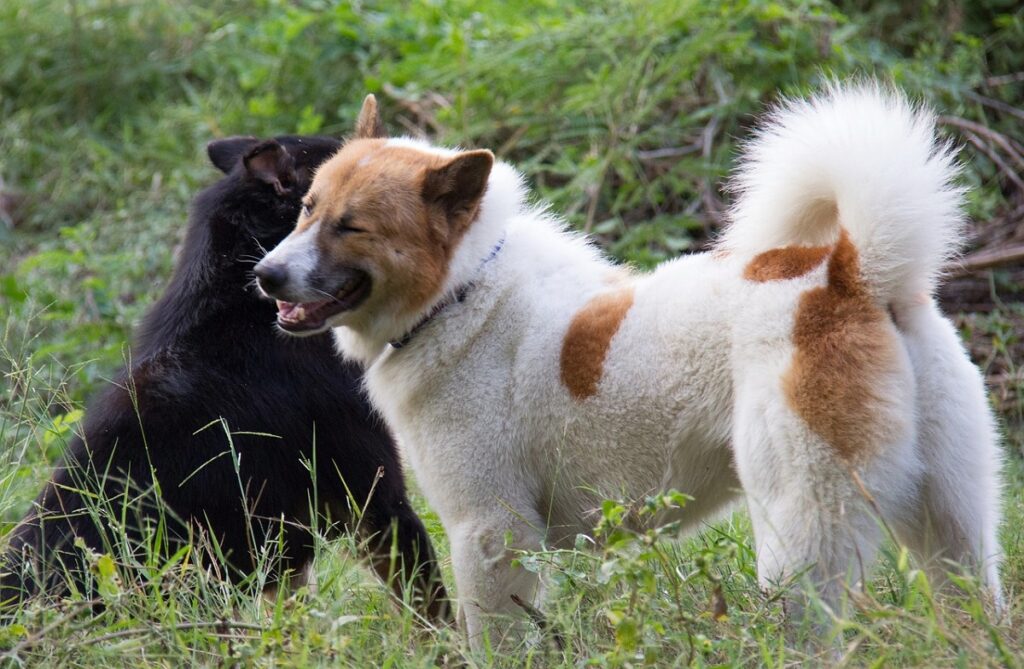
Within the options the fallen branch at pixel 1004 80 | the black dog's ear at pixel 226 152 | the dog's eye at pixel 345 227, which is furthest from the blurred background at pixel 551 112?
the dog's eye at pixel 345 227

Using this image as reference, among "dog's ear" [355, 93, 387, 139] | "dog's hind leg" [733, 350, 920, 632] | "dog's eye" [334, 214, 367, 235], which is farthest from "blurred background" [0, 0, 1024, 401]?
"dog's hind leg" [733, 350, 920, 632]

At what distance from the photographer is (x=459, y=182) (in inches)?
127

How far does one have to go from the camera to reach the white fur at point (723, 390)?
2604 mm

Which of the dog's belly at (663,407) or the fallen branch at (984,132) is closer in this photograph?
the dog's belly at (663,407)

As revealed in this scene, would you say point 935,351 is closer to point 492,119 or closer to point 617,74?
point 617,74

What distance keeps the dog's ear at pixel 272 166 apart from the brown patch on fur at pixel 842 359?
202 centimetres

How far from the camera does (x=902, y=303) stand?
2656 millimetres

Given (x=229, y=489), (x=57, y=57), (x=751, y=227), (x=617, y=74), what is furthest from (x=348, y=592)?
(x=57, y=57)

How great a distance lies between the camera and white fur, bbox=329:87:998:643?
2.60 metres

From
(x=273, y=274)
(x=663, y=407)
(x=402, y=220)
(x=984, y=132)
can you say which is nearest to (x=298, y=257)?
(x=273, y=274)

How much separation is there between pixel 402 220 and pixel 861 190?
48.7 inches

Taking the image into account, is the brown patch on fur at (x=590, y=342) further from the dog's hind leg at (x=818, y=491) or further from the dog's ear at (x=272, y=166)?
the dog's ear at (x=272, y=166)

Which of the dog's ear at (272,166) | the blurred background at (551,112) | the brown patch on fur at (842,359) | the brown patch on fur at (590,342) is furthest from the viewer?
the blurred background at (551,112)

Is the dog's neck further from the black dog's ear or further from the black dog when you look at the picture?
the black dog's ear
